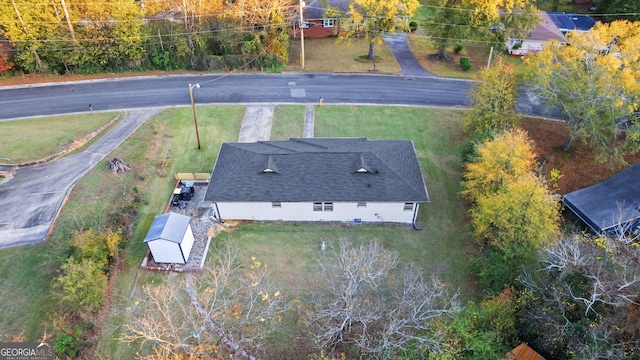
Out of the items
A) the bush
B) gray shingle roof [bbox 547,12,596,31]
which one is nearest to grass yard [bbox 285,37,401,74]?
the bush

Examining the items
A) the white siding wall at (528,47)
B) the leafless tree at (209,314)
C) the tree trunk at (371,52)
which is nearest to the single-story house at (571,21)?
the white siding wall at (528,47)

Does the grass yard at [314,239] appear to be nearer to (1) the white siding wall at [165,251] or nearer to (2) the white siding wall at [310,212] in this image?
(2) the white siding wall at [310,212]

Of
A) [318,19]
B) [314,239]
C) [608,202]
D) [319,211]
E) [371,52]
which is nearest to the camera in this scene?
[608,202]

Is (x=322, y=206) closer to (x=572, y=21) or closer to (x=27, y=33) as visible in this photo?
(x=27, y=33)

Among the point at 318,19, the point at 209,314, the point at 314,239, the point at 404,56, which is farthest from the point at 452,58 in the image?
the point at 209,314

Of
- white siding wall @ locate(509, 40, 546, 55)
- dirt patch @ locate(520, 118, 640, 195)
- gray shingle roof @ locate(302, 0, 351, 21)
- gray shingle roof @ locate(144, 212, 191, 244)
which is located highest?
gray shingle roof @ locate(302, 0, 351, 21)

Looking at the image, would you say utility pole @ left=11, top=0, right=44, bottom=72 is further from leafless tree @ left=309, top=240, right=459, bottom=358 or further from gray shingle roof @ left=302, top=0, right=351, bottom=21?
leafless tree @ left=309, top=240, right=459, bottom=358

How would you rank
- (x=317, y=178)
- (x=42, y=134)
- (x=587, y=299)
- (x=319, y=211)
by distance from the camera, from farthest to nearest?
1. (x=42, y=134)
2. (x=319, y=211)
3. (x=317, y=178)
4. (x=587, y=299)
